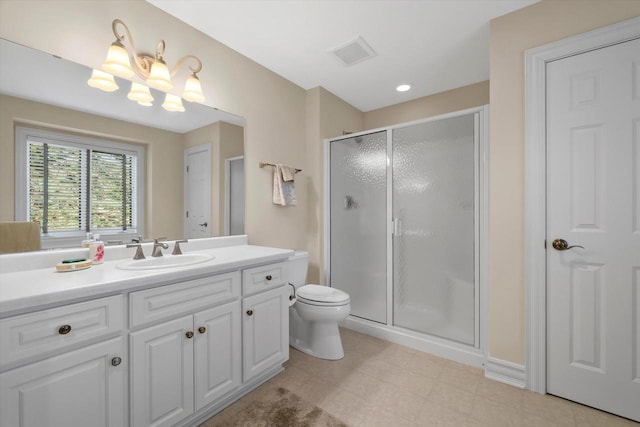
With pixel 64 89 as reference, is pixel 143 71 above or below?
above

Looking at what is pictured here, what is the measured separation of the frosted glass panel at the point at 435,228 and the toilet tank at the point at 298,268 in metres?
0.82

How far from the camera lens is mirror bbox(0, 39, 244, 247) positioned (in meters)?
1.29

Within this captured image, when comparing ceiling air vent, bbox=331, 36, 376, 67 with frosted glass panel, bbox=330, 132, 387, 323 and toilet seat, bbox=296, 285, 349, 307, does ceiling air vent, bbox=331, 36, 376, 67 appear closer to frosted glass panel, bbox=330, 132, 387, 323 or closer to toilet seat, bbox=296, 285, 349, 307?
frosted glass panel, bbox=330, 132, 387, 323

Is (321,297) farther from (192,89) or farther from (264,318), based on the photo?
(192,89)

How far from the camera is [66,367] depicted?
3.23 ft

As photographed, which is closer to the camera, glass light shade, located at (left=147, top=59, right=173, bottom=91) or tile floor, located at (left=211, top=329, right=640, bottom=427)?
tile floor, located at (left=211, top=329, right=640, bottom=427)

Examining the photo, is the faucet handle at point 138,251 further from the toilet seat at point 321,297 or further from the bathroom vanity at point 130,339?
the toilet seat at point 321,297

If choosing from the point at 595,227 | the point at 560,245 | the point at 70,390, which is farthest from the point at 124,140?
the point at 595,227

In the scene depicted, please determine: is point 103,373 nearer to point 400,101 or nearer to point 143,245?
point 143,245

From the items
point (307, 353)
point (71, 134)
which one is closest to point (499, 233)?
point (307, 353)

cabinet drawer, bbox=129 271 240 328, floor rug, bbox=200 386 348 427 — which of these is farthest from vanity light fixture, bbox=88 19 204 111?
floor rug, bbox=200 386 348 427

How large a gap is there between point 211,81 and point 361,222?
69.0 inches

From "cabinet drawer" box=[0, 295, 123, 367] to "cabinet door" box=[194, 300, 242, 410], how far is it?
0.37 meters

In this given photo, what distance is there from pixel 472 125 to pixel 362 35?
1.06 meters
